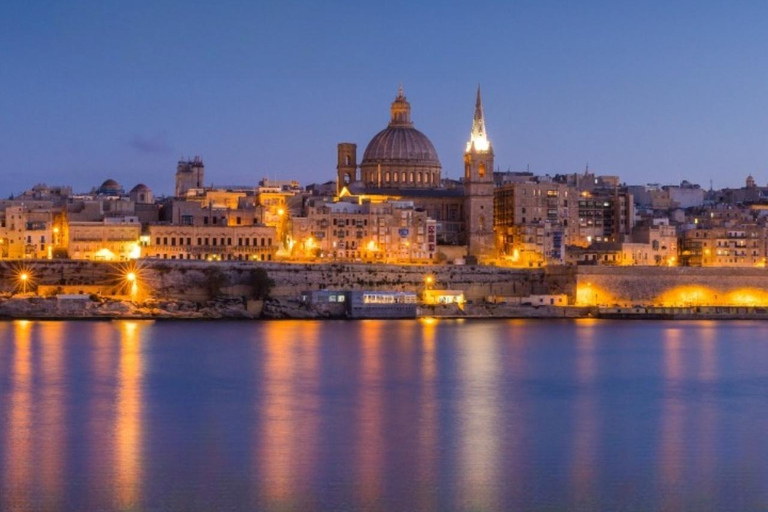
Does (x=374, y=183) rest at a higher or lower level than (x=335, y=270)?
higher

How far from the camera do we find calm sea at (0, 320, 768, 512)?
45.4 feet

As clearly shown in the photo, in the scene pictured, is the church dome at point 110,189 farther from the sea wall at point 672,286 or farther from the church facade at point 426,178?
the sea wall at point 672,286

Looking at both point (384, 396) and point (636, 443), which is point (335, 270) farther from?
point (636, 443)

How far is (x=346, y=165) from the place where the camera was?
53219 mm

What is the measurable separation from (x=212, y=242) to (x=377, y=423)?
80.0 ft

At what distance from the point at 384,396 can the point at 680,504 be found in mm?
8281

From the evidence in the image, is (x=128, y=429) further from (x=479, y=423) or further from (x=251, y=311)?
(x=251, y=311)

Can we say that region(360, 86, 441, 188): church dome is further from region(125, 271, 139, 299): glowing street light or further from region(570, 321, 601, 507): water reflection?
region(570, 321, 601, 507): water reflection

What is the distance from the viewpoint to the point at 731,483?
565 inches

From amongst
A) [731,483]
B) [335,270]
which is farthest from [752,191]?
[731,483]

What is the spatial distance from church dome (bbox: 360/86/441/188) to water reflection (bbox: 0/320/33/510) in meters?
24.5

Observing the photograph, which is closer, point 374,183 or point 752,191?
point 374,183

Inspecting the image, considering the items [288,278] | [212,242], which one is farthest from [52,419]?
[212,242]

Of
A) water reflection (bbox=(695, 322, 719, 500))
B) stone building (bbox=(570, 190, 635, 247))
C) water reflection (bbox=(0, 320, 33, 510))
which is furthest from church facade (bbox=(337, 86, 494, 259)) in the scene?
water reflection (bbox=(0, 320, 33, 510))
